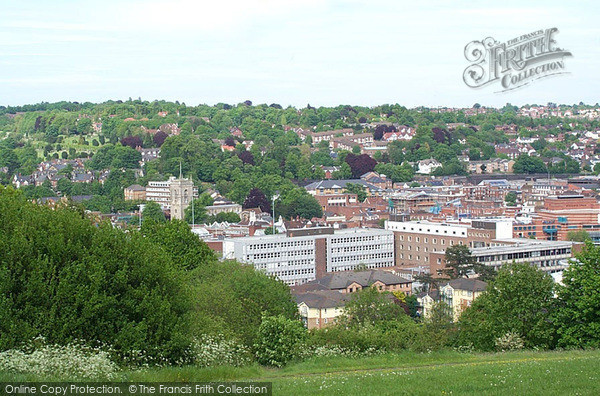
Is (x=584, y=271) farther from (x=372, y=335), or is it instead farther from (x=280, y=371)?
(x=280, y=371)

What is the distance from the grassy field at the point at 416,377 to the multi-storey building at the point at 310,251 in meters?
30.3

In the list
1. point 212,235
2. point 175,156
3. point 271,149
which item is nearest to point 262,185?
point 175,156

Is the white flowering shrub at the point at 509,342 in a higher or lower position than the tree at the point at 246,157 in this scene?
lower

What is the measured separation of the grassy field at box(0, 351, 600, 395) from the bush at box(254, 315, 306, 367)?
4.86 feet

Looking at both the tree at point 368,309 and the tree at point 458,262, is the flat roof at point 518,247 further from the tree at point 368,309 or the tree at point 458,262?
the tree at point 368,309

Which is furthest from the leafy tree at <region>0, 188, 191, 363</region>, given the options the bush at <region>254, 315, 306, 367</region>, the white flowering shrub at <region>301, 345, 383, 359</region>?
the white flowering shrub at <region>301, 345, 383, 359</region>

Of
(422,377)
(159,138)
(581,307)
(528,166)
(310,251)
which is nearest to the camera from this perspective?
(422,377)

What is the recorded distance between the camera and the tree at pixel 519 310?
17438 mm

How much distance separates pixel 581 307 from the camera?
655 inches

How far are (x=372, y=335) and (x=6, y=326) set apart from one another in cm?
662

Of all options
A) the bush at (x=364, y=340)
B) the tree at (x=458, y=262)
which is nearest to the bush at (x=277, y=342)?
the bush at (x=364, y=340)

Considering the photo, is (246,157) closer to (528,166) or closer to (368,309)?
(528,166)

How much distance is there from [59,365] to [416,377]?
3.80 metres

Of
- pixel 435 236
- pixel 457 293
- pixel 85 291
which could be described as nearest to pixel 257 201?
pixel 435 236
